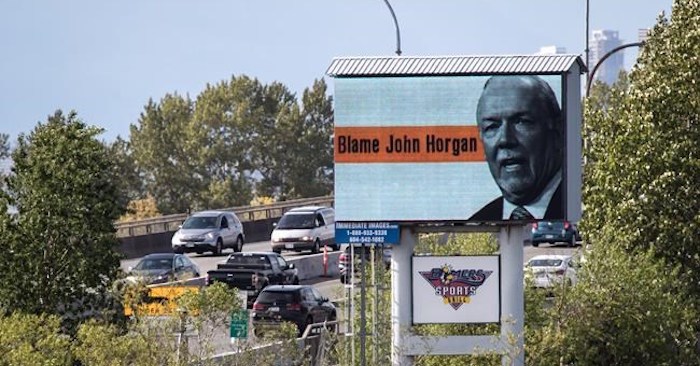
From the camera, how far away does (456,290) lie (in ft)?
102

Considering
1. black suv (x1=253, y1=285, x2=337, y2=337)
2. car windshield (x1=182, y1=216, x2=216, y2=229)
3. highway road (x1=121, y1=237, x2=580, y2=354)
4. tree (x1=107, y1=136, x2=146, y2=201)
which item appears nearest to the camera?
black suv (x1=253, y1=285, x2=337, y2=337)

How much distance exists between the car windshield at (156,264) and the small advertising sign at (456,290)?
78.6 feet

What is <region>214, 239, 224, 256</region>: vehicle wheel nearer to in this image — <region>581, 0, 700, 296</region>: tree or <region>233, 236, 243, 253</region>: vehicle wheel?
<region>233, 236, 243, 253</region>: vehicle wheel

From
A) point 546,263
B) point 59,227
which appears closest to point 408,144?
point 59,227

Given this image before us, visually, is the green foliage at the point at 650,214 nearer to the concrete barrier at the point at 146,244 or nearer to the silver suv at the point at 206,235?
the silver suv at the point at 206,235

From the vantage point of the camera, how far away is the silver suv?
65250 millimetres

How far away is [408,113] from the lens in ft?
100.0

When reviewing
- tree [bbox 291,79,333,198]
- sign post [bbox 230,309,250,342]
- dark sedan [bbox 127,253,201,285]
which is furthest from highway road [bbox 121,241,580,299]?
tree [bbox 291,79,333,198]

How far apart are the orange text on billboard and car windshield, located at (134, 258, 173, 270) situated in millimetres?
24117

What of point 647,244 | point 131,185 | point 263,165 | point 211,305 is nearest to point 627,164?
point 647,244

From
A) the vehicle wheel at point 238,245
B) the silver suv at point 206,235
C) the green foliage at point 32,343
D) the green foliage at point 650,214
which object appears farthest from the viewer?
the vehicle wheel at point 238,245

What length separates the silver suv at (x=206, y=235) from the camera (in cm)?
6525

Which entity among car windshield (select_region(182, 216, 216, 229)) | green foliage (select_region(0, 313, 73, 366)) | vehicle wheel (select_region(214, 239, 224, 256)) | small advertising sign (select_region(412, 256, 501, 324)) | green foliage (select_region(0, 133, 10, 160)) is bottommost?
green foliage (select_region(0, 313, 73, 366))

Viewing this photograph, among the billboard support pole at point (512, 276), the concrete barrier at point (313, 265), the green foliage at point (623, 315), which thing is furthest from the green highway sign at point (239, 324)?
the concrete barrier at point (313, 265)
